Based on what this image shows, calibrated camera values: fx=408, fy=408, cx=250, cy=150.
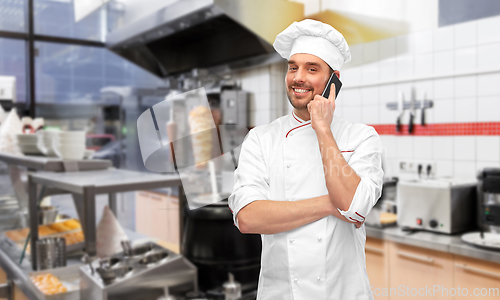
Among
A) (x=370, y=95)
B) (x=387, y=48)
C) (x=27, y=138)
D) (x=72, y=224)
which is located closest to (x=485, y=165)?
(x=370, y=95)

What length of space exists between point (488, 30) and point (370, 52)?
0.76 meters

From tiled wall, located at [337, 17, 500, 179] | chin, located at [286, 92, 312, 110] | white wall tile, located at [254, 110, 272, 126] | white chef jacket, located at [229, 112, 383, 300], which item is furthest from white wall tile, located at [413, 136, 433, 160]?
chin, located at [286, 92, 312, 110]

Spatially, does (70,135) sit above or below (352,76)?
below

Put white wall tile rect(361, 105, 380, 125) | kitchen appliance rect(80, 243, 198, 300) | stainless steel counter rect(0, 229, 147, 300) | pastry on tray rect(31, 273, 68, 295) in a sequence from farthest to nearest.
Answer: white wall tile rect(361, 105, 380, 125) → stainless steel counter rect(0, 229, 147, 300) → pastry on tray rect(31, 273, 68, 295) → kitchen appliance rect(80, 243, 198, 300)

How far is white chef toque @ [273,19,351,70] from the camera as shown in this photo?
833 mm

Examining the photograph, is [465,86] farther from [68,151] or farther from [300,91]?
[68,151]

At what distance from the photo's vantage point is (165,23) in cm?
350

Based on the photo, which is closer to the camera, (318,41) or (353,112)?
(318,41)

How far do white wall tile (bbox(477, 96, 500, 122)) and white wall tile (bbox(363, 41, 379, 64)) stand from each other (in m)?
0.75

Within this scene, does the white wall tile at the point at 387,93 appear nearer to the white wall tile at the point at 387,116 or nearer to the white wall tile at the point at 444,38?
the white wall tile at the point at 387,116

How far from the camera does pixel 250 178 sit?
0.89 meters

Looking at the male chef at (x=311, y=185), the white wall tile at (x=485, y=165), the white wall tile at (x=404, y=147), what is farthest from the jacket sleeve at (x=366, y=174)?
the white wall tile at (x=404, y=147)

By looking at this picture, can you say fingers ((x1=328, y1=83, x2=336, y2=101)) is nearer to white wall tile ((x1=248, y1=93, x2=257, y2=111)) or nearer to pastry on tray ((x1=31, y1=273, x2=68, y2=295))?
pastry on tray ((x1=31, y1=273, x2=68, y2=295))

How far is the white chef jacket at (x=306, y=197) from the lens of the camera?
0.85 metres
